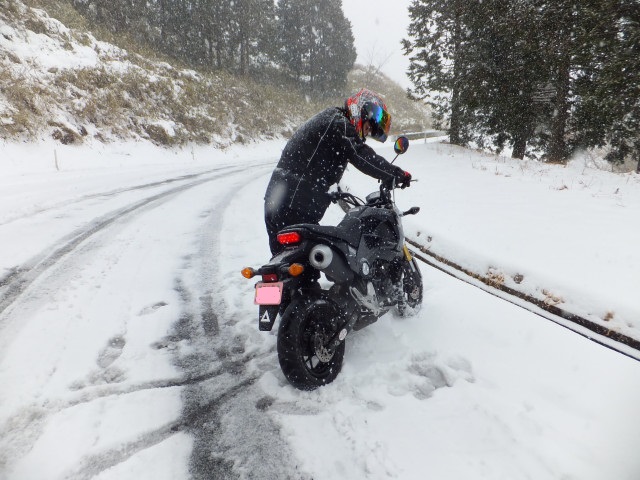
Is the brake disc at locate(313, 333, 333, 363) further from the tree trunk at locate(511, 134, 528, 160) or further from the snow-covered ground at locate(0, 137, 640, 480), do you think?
the tree trunk at locate(511, 134, 528, 160)

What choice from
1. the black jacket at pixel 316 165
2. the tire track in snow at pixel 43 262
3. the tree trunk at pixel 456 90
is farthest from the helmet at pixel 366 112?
the tree trunk at pixel 456 90

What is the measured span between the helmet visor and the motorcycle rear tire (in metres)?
1.53

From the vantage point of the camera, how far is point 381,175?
3209mm

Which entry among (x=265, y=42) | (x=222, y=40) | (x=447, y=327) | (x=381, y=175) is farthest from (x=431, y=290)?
(x=265, y=42)

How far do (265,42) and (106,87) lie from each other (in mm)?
25653

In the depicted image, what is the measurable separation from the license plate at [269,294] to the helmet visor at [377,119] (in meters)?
1.54

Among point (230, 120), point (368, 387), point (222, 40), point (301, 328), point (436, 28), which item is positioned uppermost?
point (222, 40)

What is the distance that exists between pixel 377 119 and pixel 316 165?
0.67 metres

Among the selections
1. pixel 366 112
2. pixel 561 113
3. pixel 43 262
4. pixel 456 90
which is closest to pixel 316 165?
pixel 366 112

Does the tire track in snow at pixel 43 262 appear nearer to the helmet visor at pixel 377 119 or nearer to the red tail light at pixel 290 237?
the red tail light at pixel 290 237

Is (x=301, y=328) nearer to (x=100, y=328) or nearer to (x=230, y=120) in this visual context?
(x=100, y=328)

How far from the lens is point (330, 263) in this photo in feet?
8.92

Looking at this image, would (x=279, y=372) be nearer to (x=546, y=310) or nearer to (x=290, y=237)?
(x=290, y=237)

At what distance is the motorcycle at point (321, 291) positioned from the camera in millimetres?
2520
